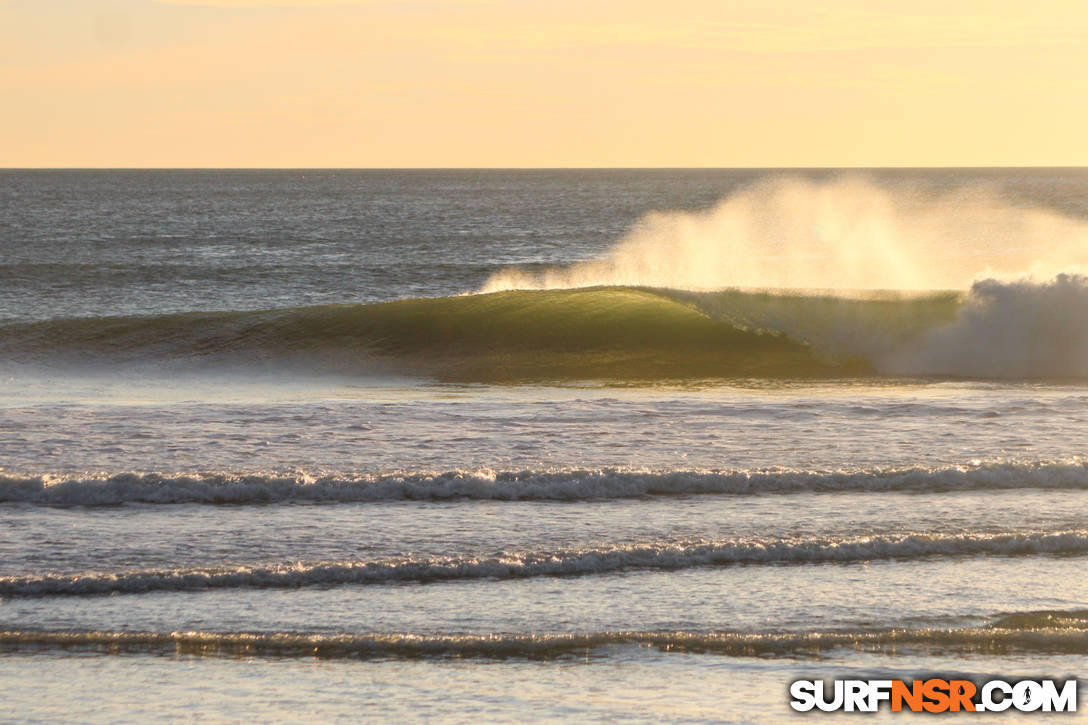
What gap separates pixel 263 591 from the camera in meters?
8.00

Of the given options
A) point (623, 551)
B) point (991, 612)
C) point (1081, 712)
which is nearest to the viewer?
point (1081, 712)

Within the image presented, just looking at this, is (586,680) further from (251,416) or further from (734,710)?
(251,416)

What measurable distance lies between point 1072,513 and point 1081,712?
4.02 m

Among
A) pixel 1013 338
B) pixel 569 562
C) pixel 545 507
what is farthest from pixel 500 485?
pixel 1013 338

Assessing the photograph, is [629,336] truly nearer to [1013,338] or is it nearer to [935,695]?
[1013,338]

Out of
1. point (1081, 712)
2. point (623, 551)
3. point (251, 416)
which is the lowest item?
point (1081, 712)

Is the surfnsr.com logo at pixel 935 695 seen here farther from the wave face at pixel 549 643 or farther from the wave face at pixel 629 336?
the wave face at pixel 629 336

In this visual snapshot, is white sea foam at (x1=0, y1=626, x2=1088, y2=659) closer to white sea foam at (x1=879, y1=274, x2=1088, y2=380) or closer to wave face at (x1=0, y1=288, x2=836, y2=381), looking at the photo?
wave face at (x1=0, y1=288, x2=836, y2=381)

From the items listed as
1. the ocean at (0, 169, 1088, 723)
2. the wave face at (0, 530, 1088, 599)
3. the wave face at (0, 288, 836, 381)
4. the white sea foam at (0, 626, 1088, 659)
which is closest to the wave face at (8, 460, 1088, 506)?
the ocean at (0, 169, 1088, 723)

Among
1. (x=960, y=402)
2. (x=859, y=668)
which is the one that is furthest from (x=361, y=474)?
(x=960, y=402)

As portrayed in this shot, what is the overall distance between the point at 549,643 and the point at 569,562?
1.41 m

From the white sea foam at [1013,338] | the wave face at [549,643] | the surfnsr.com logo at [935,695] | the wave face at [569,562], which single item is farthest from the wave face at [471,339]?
the surfnsr.com logo at [935,695]

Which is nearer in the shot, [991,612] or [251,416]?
[991,612]

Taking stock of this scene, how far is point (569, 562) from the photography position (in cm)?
850
